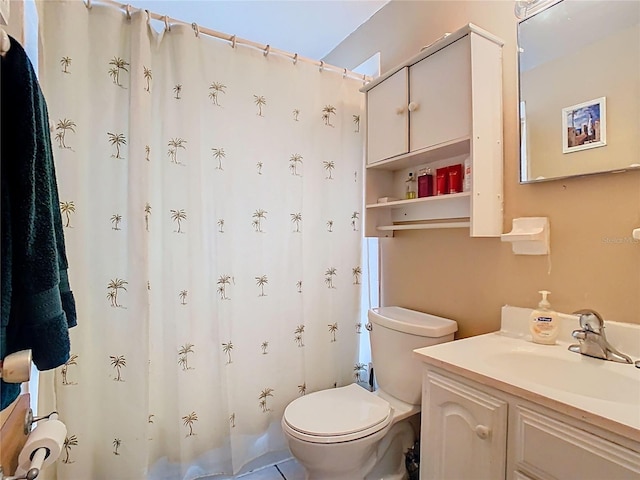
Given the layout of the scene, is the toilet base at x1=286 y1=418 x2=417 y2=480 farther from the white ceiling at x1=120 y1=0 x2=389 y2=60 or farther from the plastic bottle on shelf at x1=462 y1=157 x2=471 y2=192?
the white ceiling at x1=120 y1=0 x2=389 y2=60

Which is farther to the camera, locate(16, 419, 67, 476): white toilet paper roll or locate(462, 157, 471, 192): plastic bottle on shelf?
locate(462, 157, 471, 192): plastic bottle on shelf

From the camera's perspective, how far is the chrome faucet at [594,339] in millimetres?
979

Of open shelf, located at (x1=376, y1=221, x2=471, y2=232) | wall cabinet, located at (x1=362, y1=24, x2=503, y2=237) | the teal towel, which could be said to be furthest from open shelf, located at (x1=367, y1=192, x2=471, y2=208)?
the teal towel

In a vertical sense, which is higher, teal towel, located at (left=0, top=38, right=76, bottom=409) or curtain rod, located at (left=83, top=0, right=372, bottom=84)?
curtain rod, located at (left=83, top=0, right=372, bottom=84)

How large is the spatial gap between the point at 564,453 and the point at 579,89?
3.43ft

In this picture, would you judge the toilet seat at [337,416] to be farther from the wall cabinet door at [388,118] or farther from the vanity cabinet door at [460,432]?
the wall cabinet door at [388,118]

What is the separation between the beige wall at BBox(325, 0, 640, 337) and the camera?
1.03 meters

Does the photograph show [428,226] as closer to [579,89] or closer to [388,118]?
[388,118]

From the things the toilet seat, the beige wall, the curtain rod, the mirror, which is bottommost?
the toilet seat

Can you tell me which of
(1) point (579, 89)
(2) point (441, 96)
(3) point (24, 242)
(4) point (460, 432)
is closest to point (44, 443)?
(3) point (24, 242)

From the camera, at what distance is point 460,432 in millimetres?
995

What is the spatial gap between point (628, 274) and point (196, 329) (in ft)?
5.22

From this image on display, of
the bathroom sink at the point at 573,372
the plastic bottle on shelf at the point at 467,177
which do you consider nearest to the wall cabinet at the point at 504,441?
the bathroom sink at the point at 573,372

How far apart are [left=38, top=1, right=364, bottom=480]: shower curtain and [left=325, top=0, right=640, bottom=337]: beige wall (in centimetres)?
35
